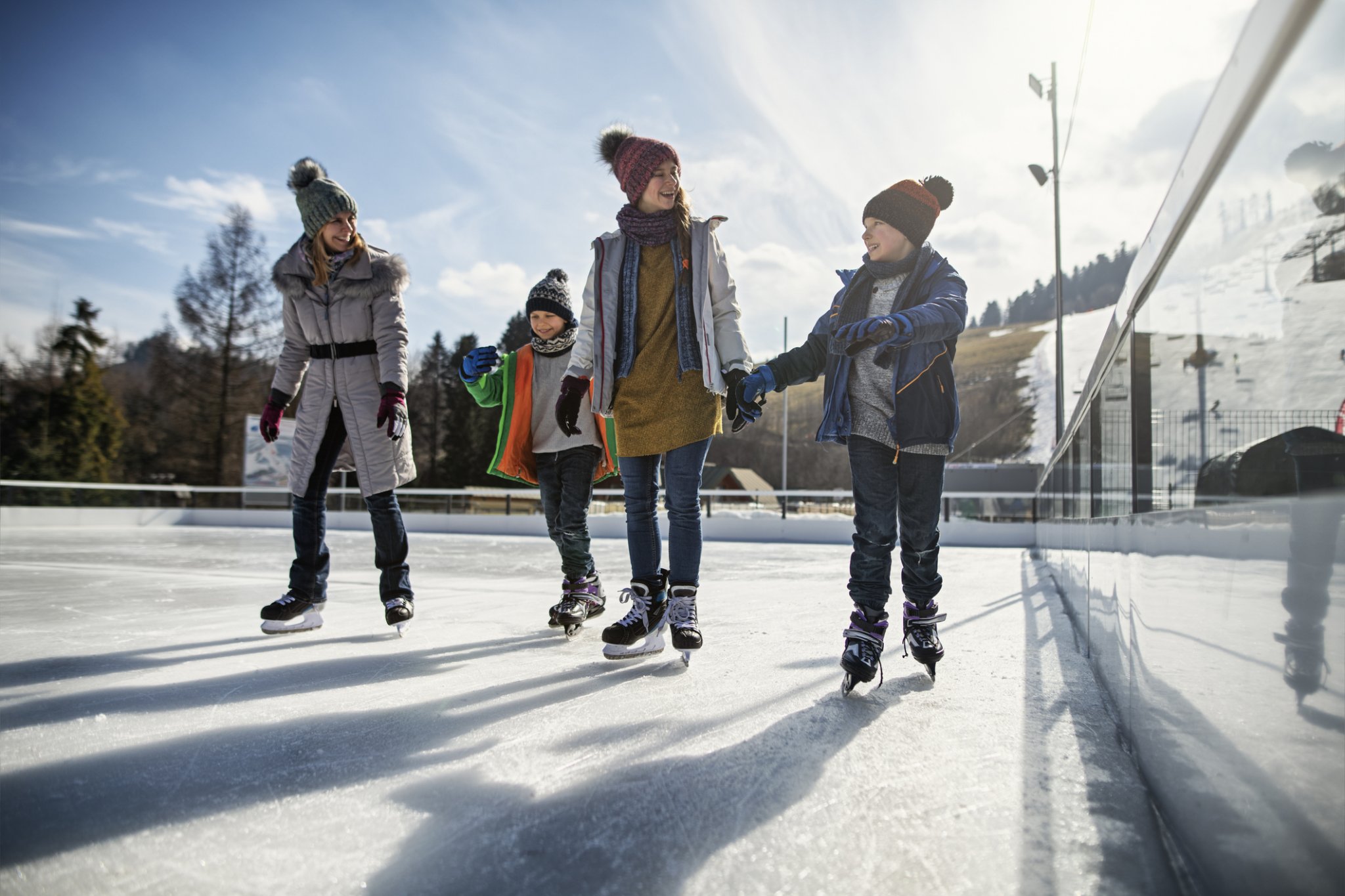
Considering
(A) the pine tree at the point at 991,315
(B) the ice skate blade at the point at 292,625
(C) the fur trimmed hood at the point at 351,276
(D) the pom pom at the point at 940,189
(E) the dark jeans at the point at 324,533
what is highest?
(A) the pine tree at the point at 991,315

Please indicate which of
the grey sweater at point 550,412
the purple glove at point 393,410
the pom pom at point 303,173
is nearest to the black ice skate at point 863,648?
the grey sweater at point 550,412

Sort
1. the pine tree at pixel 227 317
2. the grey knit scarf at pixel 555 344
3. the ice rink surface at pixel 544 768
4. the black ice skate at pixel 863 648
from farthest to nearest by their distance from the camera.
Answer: the pine tree at pixel 227 317 → the grey knit scarf at pixel 555 344 → the black ice skate at pixel 863 648 → the ice rink surface at pixel 544 768

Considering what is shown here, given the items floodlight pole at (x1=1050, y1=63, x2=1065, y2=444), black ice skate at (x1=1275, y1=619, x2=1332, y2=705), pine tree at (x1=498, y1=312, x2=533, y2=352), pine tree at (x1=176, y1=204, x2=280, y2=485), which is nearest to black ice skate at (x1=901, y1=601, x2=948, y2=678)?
black ice skate at (x1=1275, y1=619, x2=1332, y2=705)

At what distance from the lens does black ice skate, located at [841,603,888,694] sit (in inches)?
76.3

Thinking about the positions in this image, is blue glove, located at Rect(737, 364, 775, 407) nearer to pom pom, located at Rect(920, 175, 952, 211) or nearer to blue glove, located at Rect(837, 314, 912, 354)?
blue glove, located at Rect(837, 314, 912, 354)

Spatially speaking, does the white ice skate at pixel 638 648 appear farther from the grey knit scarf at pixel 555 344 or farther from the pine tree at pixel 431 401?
the pine tree at pixel 431 401

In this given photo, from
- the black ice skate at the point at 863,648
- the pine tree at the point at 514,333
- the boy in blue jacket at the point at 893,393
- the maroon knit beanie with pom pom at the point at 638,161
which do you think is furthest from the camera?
the pine tree at the point at 514,333

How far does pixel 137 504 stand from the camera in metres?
15.4

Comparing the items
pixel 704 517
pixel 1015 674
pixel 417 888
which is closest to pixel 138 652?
pixel 417 888

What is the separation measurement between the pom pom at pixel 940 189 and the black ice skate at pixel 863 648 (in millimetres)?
1195

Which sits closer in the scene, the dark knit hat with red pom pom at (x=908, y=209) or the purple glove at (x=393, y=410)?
the dark knit hat with red pom pom at (x=908, y=209)

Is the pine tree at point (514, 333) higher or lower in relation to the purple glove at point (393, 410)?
higher

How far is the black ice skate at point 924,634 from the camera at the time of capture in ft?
6.95

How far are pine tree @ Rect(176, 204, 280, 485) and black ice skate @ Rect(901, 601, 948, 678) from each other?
24350 millimetres
